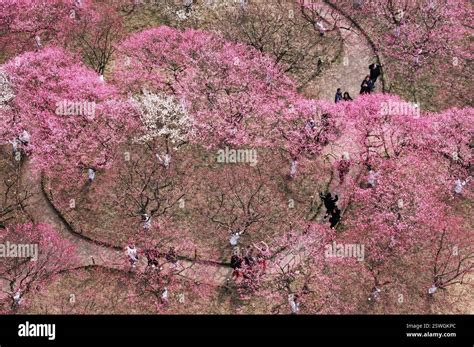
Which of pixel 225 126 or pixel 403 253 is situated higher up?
pixel 225 126

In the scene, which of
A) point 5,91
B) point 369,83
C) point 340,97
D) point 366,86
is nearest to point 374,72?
point 369,83

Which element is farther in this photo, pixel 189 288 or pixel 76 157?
pixel 76 157

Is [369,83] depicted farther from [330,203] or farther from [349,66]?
[330,203]

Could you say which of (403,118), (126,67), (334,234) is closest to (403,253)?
(334,234)

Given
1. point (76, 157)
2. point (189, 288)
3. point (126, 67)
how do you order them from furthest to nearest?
point (126, 67)
point (76, 157)
point (189, 288)

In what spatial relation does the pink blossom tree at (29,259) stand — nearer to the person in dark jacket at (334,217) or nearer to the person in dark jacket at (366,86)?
the person in dark jacket at (334,217)

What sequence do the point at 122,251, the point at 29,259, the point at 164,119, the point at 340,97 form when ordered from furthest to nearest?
1. the point at 340,97
2. the point at 164,119
3. the point at 122,251
4. the point at 29,259

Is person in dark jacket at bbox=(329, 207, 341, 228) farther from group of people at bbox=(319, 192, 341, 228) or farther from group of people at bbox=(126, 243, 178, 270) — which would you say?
group of people at bbox=(126, 243, 178, 270)

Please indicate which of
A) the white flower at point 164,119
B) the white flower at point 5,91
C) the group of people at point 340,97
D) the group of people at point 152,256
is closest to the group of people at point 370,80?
the group of people at point 340,97

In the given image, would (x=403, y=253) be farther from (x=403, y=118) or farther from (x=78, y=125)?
(x=78, y=125)
